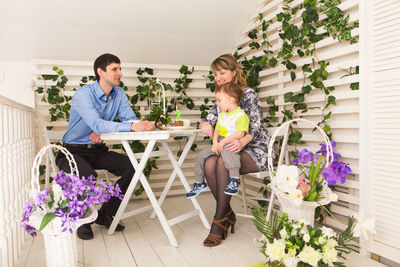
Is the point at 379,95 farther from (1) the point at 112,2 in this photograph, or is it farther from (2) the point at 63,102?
(2) the point at 63,102

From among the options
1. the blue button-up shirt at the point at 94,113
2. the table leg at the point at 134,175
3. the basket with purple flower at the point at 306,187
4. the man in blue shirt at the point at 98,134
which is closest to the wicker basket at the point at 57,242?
the table leg at the point at 134,175

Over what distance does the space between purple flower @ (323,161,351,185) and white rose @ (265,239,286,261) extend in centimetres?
79

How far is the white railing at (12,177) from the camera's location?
193cm

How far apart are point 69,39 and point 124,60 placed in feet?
2.01

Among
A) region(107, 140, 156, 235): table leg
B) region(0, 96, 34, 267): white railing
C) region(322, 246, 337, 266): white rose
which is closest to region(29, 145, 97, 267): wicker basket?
region(0, 96, 34, 267): white railing

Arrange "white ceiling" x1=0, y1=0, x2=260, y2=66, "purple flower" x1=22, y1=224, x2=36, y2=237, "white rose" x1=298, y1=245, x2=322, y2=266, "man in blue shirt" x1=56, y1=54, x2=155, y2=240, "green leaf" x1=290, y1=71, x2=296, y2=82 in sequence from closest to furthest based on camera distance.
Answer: "white rose" x1=298, y1=245, x2=322, y2=266 < "purple flower" x1=22, y1=224, x2=36, y2=237 < "man in blue shirt" x1=56, y1=54, x2=155, y2=240 < "green leaf" x1=290, y1=71, x2=296, y2=82 < "white ceiling" x1=0, y1=0, x2=260, y2=66

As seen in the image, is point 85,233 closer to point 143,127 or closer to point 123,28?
point 143,127

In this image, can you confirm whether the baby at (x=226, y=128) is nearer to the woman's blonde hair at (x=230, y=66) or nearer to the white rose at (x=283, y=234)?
the woman's blonde hair at (x=230, y=66)

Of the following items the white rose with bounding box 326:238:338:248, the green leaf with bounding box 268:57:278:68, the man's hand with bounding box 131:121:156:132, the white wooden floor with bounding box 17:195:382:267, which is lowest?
the white wooden floor with bounding box 17:195:382:267

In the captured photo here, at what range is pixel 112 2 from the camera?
10.5ft

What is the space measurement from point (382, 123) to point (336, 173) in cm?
44

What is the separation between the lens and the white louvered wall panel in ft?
6.67

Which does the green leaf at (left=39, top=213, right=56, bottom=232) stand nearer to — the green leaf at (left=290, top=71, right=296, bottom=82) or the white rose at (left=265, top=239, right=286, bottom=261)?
the white rose at (left=265, top=239, right=286, bottom=261)

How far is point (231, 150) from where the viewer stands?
245 centimetres
